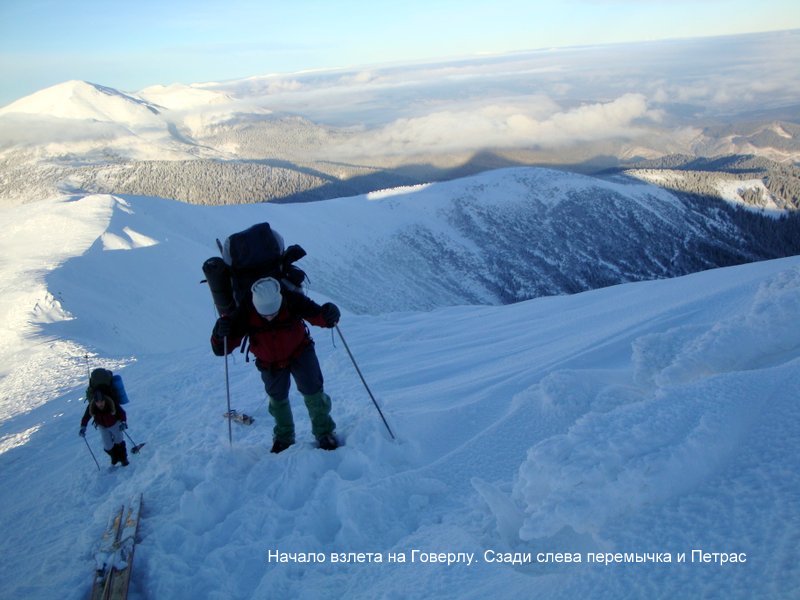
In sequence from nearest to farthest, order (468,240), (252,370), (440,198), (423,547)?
(423,547) → (252,370) → (468,240) → (440,198)

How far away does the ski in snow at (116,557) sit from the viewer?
3555mm

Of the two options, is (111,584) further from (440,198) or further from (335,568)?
(440,198)

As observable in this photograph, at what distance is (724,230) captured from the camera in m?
94.9

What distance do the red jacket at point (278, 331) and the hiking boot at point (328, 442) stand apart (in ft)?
3.08

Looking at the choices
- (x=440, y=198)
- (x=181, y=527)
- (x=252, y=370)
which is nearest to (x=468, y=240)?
(x=440, y=198)

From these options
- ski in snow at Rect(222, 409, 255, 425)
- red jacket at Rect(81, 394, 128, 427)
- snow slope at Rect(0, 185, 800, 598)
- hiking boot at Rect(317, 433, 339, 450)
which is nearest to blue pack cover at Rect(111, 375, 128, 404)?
red jacket at Rect(81, 394, 128, 427)

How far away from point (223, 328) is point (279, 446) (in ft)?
5.19

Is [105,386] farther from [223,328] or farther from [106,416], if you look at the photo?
[223,328]

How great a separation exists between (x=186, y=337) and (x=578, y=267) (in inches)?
2662

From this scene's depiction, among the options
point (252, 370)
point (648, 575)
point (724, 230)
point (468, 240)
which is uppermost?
point (648, 575)

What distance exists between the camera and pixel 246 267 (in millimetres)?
5043

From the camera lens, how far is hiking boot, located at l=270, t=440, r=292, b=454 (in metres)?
5.43

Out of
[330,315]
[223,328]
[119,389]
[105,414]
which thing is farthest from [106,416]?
[330,315]

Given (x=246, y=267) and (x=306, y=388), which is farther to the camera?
(x=306, y=388)
